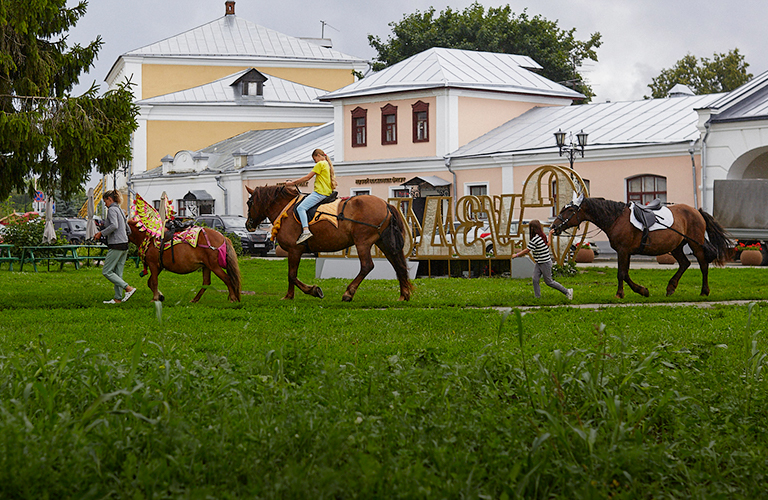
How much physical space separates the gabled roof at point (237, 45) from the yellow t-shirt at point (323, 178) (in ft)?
160

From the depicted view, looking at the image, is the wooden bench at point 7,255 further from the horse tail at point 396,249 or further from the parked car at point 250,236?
the horse tail at point 396,249

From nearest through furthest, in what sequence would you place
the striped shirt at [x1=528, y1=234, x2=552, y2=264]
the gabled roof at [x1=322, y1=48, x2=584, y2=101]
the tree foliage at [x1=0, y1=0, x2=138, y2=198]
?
the tree foliage at [x1=0, y1=0, x2=138, y2=198], the striped shirt at [x1=528, y1=234, x2=552, y2=264], the gabled roof at [x1=322, y1=48, x2=584, y2=101]

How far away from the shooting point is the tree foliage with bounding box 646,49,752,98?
57.9 m

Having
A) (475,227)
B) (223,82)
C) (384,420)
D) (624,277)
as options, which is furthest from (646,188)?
(223,82)

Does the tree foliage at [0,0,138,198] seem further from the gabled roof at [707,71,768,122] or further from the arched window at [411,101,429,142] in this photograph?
the arched window at [411,101,429,142]

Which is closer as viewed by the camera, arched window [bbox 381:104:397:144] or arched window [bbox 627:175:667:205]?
arched window [bbox 627:175:667:205]

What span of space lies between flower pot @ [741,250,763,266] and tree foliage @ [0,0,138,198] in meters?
19.1

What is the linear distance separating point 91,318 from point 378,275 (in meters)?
9.35

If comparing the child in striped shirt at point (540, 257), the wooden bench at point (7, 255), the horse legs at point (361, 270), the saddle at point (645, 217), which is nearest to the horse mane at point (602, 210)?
the saddle at point (645, 217)

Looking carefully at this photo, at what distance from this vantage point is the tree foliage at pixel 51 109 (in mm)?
12891

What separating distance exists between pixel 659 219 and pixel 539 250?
2.04 meters

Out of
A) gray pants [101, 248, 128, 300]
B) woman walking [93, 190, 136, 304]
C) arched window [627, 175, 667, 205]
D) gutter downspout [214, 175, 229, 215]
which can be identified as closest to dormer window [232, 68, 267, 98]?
gutter downspout [214, 175, 229, 215]

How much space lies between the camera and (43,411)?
5.08m

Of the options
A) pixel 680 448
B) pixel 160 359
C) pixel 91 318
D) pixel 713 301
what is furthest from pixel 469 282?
pixel 680 448
